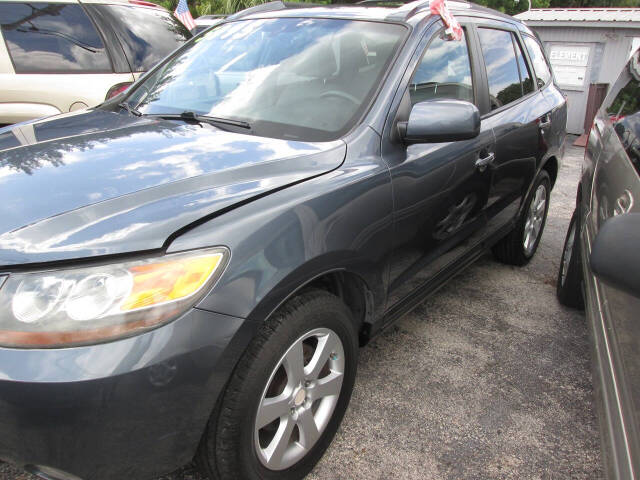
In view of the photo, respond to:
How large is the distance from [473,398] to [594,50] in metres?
10.6

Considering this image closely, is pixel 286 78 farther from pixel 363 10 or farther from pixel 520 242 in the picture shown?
pixel 520 242

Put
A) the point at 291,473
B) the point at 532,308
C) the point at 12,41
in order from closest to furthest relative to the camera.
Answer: the point at 291,473 → the point at 532,308 → the point at 12,41

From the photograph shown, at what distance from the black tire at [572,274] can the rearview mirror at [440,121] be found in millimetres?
1396

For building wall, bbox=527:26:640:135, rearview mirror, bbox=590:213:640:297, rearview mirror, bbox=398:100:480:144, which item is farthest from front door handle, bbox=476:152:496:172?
building wall, bbox=527:26:640:135

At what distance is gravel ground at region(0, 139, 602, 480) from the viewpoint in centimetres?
208

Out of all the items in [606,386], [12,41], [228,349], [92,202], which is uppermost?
[12,41]

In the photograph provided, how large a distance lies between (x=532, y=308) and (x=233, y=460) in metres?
2.47

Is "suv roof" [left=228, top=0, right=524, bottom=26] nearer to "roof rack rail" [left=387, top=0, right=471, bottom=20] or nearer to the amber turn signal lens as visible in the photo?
"roof rack rail" [left=387, top=0, right=471, bottom=20]

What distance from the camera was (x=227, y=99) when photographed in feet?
7.64

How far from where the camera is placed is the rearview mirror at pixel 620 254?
3.82ft

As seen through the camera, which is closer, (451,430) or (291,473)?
(291,473)

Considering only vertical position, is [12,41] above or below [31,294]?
above

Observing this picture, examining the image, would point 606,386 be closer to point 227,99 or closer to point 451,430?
point 451,430

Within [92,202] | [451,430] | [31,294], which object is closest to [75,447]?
[31,294]
